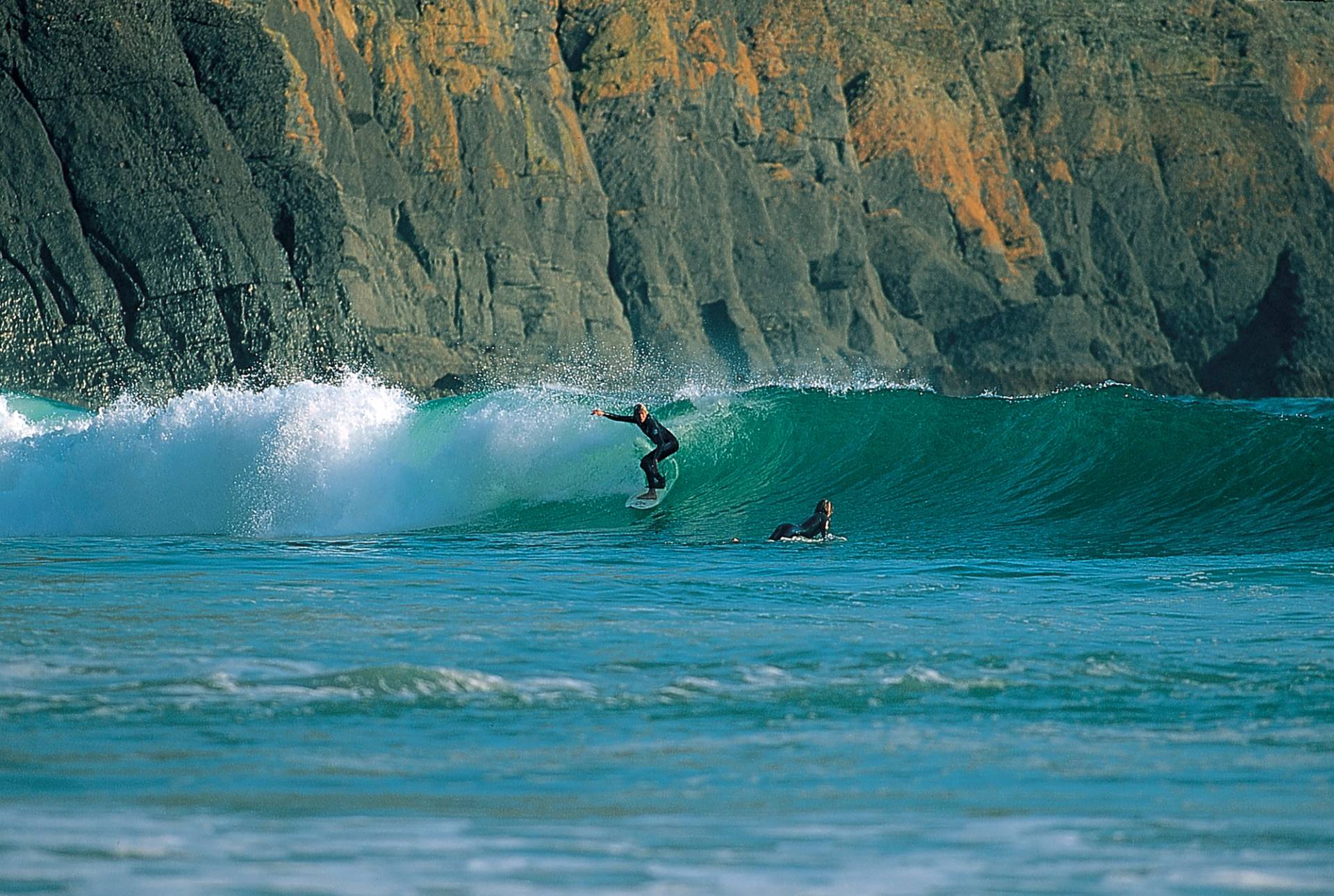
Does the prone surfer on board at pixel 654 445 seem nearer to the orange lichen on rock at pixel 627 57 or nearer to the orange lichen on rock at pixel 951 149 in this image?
the orange lichen on rock at pixel 627 57

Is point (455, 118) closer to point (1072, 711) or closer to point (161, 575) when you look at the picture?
point (161, 575)

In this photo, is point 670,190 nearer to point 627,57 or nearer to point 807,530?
point 627,57

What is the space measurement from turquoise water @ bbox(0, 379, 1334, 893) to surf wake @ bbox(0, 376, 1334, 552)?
0.30 m

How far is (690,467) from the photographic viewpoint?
59.2 ft

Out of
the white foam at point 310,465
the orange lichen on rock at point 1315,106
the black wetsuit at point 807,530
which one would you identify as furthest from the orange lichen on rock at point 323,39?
the orange lichen on rock at point 1315,106

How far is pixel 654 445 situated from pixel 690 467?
162cm

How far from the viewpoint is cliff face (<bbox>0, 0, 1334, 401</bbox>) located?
37.2 metres

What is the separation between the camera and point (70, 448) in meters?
18.8

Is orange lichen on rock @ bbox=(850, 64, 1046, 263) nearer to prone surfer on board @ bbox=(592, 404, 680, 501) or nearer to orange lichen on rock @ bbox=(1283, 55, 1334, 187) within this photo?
orange lichen on rock @ bbox=(1283, 55, 1334, 187)

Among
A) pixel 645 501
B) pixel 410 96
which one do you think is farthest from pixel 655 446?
pixel 410 96

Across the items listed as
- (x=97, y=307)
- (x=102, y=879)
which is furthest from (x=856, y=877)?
(x=97, y=307)

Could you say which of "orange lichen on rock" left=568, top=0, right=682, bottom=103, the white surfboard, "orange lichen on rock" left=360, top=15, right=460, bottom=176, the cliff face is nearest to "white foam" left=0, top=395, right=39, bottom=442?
the white surfboard

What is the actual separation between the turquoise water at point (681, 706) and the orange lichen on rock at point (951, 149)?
4742cm

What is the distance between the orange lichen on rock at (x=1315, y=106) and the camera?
7150 cm
